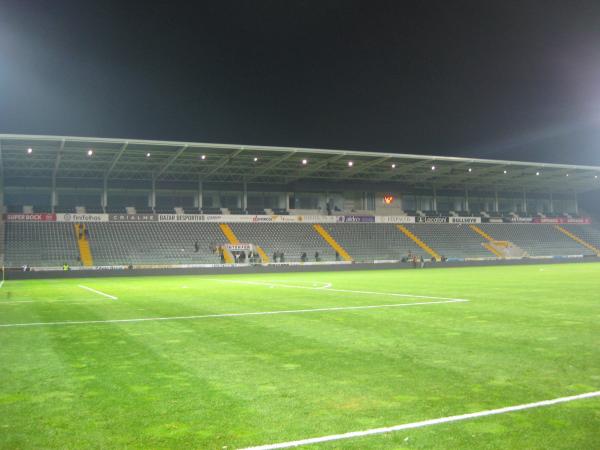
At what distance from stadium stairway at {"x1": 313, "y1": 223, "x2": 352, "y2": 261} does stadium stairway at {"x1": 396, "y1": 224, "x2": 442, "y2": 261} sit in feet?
30.8

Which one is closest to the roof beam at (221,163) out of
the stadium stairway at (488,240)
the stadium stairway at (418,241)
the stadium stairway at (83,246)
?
the stadium stairway at (83,246)

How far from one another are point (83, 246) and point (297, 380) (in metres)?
45.7

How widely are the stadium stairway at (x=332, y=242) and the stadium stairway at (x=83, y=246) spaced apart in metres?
23.4

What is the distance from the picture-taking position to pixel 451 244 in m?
60.9

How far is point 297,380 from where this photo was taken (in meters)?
6.02

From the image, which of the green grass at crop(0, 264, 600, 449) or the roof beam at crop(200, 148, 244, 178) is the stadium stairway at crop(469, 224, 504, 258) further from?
the green grass at crop(0, 264, 600, 449)

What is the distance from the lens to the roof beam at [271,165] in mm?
49925

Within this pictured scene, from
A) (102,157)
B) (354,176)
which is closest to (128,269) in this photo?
(102,157)

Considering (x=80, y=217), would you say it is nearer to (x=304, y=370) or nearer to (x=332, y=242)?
→ (x=332, y=242)

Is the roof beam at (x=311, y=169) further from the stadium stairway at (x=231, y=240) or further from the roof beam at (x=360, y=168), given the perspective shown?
the stadium stairway at (x=231, y=240)

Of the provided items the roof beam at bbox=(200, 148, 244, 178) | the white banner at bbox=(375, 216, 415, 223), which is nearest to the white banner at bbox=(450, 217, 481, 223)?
the white banner at bbox=(375, 216, 415, 223)

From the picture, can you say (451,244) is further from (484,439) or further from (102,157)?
(484,439)

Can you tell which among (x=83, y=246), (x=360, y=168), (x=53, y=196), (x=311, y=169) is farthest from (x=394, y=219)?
(x=53, y=196)

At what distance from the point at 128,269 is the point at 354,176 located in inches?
1117
